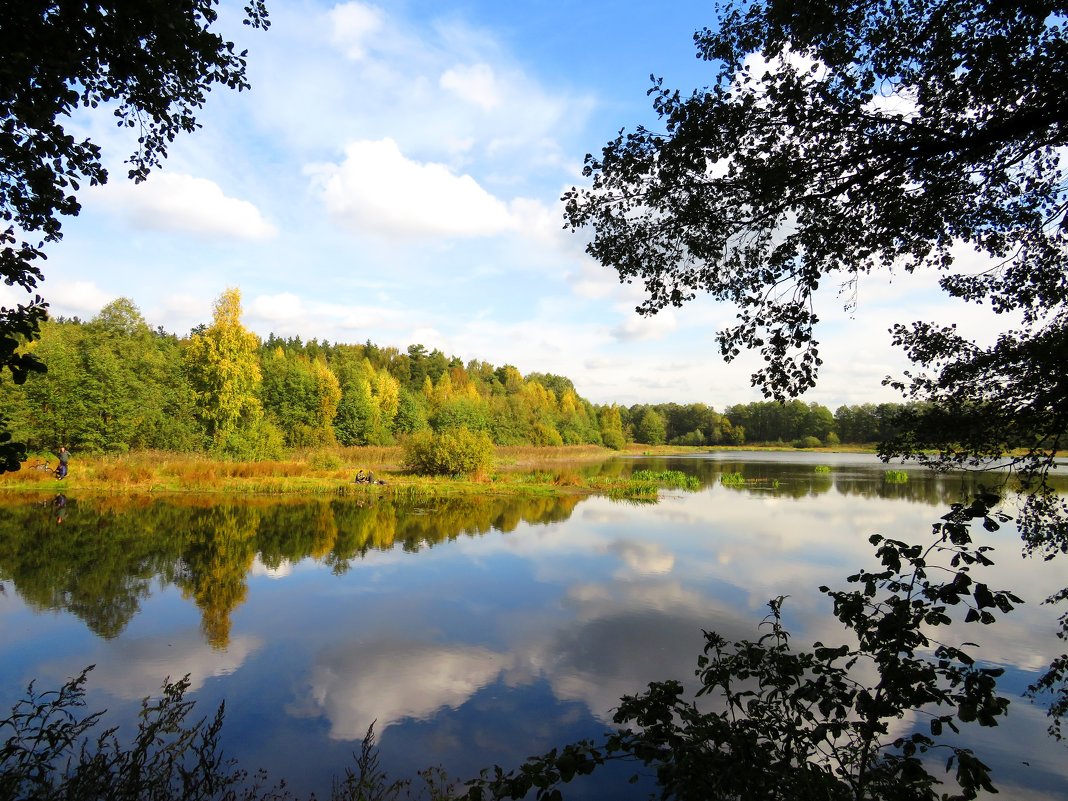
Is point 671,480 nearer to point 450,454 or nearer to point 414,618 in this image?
point 450,454

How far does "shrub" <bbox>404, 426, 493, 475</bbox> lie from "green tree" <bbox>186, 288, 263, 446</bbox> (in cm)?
1056

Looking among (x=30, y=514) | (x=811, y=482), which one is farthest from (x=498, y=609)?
(x=811, y=482)

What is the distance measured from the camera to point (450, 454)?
3269cm

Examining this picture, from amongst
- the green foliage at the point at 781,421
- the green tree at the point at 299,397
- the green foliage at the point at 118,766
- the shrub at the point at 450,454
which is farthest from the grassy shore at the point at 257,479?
the green foliage at the point at 781,421

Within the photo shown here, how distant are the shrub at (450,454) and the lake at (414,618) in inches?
451

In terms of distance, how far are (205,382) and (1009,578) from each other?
3677 cm

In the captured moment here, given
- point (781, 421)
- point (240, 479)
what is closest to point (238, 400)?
point (240, 479)

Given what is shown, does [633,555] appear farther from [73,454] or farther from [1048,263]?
[73,454]

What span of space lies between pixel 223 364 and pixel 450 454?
45.7 feet

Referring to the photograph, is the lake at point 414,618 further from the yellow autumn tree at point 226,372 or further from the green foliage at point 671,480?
the green foliage at point 671,480

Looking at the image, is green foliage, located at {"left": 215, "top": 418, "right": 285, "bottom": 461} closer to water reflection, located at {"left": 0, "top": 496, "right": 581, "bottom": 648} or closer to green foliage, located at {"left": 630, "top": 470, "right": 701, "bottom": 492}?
water reflection, located at {"left": 0, "top": 496, "right": 581, "bottom": 648}

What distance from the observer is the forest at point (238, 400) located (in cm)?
2866

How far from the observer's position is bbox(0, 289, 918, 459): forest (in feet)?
94.0

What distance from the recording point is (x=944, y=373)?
16.0 feet
